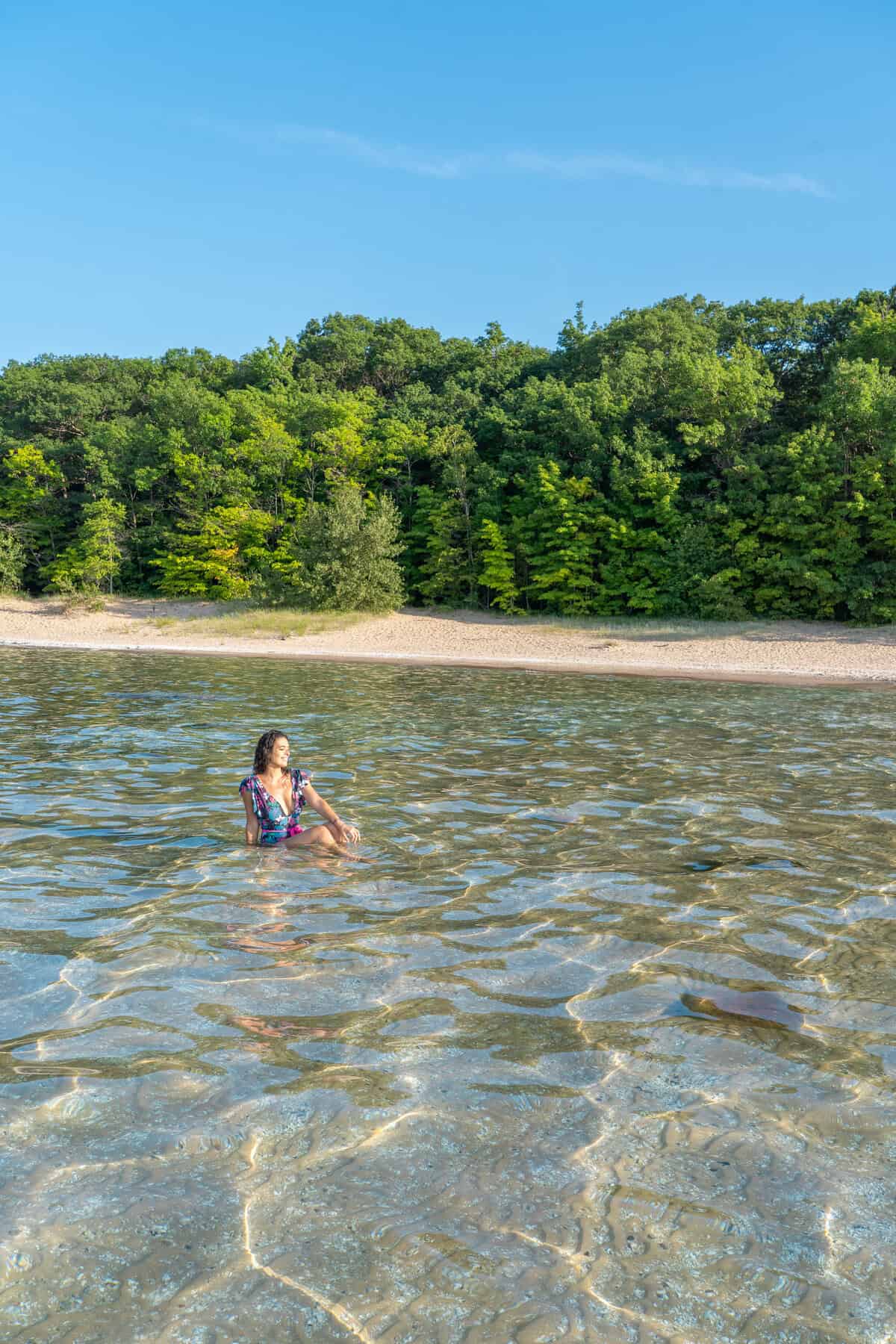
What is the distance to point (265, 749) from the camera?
8.48 metres

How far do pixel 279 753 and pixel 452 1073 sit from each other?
14.3ft

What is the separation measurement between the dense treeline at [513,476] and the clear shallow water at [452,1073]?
101ft

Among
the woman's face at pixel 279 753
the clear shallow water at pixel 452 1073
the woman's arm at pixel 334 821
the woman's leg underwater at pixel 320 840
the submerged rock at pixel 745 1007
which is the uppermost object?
the woman's face at pixel 279 753

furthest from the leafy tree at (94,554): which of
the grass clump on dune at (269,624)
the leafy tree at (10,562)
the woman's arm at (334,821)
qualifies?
the woman's arm at (334,821)

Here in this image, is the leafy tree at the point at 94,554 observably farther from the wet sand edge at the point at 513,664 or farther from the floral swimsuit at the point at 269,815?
the floral swimsuit at the point at 269,815

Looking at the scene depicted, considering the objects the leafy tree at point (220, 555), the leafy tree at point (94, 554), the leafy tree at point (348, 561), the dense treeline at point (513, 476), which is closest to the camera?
the dense treeline at point (513, 476)

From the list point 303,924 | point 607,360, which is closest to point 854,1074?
point 303,924

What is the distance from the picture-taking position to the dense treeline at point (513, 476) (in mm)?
38344

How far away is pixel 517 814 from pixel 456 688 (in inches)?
555

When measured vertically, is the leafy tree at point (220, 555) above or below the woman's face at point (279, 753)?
above

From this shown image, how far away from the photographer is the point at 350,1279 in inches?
124

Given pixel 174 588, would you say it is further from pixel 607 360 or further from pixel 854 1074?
pixel 854 1074

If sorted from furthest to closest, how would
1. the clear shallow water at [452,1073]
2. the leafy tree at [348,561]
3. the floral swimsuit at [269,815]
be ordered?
the leafy tree at [348,561] < the floral swimsuit at [269,815] < the clear shallow water at [452,1073]

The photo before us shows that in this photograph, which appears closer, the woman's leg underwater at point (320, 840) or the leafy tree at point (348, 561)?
the woman's leg underwater at point (320, 840)
